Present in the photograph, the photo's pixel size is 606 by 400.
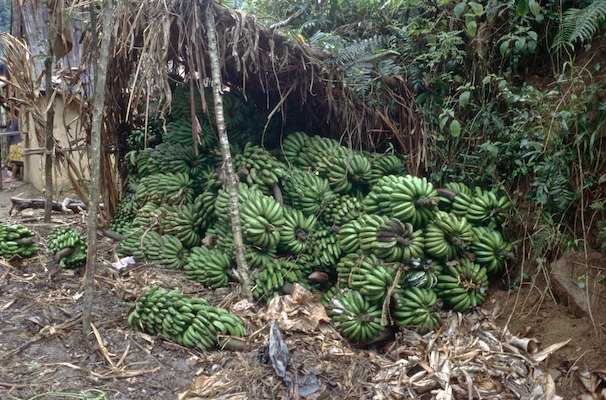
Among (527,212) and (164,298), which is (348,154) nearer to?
(527,212)

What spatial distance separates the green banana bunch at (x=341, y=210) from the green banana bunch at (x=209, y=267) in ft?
3.24

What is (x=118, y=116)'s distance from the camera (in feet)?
20.8

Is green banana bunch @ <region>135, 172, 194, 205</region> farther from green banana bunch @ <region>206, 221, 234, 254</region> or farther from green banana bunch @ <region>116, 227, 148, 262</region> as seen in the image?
green banana bunch @ <region>206, 221, 234, 254</region>

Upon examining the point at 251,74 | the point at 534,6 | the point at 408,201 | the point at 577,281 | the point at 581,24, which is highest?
the point at 534,6

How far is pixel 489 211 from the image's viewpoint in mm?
4605

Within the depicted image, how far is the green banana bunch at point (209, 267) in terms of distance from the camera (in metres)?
4.85

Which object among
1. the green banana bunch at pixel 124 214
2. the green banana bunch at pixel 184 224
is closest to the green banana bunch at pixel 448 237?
the green banana bunch at pixel 184 224

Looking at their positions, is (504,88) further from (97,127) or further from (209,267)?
→ (97,127)

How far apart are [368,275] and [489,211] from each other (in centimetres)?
120

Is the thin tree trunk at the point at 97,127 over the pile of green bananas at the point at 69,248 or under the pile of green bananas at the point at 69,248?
over

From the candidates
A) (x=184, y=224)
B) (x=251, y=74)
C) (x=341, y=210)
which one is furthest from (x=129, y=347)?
(x=251, y=74)

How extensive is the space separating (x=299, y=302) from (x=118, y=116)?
132 inches

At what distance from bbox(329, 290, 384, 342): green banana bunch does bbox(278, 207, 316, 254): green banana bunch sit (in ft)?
2.52

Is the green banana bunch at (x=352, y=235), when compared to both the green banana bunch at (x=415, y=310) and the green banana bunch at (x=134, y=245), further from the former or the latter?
the green banana bunch at (x=134, y=245)
